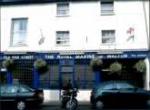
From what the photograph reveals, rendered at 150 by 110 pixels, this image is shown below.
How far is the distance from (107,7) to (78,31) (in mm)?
2820

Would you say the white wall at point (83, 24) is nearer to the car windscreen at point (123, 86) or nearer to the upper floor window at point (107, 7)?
the upper floor window at point (107, 7)

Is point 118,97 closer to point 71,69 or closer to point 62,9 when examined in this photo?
point 71,69

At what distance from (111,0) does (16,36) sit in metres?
7.83

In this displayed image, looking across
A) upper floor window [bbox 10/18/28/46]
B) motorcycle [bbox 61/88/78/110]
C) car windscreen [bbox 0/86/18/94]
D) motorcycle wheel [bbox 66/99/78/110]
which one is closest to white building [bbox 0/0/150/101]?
upper floor window [bbox 10/18/28/46]

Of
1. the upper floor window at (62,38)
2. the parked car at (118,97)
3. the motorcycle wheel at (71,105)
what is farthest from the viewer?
the upper floor window at (62,38)

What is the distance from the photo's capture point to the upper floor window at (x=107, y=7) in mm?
32438

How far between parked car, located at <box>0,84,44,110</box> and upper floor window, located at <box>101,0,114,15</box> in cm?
1014

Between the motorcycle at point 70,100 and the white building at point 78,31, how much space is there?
7322 millimetres

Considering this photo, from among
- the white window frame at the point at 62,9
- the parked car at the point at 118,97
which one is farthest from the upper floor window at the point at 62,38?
the parked car at the point at 118,97

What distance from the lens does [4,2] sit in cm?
3372

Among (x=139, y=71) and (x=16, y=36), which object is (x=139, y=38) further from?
(x=16, y=36)

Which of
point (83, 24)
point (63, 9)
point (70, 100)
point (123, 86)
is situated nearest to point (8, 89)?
point (70, 100)

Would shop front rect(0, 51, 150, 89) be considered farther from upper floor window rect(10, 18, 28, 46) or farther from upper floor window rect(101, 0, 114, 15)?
upper floor window rect(101, 0, 114, 15)

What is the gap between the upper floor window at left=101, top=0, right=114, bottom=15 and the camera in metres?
32.4
